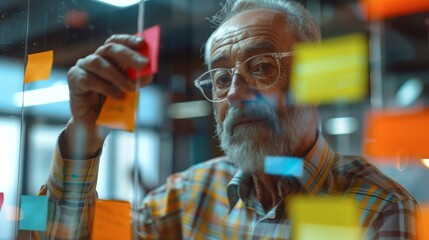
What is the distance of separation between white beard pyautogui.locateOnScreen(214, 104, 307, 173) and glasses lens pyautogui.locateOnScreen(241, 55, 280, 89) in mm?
44

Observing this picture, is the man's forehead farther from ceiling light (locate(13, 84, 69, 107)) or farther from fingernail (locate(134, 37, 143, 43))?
ceiling light (locate(13, 84, 69, 107))

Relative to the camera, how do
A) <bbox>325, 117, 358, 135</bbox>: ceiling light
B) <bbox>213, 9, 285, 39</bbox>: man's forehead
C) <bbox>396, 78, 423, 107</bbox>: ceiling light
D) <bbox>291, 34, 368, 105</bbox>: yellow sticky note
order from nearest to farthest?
<bbox>291, 34, 368, 105</bbox>: yellow sticky note, <bbox>213, 9, 285, 39</bbox>: man's forehead, <bbox>325, 117, 358, 135</bbox>: ceiling light, <bbox>396, 78, 423, 107</bbox>: ceiling light

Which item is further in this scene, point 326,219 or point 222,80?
point 222,80

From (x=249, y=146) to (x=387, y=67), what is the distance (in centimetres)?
48

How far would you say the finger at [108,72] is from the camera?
101cm

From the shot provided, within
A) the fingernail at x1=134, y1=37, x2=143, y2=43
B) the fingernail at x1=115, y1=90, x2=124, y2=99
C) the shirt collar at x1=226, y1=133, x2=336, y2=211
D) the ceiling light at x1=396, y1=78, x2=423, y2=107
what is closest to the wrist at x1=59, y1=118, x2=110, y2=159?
the fingernail at x1=115, y1=90, x2=124, y2=99

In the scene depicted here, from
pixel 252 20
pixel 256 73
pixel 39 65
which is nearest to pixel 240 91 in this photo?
pixel 256 73

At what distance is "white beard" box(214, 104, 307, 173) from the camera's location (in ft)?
3.16

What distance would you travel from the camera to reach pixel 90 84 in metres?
1.04

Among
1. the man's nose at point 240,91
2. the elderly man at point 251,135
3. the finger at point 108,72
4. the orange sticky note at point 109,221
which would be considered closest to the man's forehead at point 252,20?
the elderly man at point 251,135

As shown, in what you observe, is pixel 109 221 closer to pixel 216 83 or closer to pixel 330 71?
pixel 216 83

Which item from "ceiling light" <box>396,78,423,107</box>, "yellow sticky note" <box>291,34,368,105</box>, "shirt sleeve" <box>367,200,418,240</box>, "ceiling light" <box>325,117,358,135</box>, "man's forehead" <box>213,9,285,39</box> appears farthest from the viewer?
"ceiling light" <box>396,78,423,107</box>

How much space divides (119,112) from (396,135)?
1.83 ft

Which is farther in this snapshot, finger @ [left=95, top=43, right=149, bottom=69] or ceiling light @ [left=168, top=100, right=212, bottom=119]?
ceiling light @ [left=168, top=100, right=212, bottom=119]
